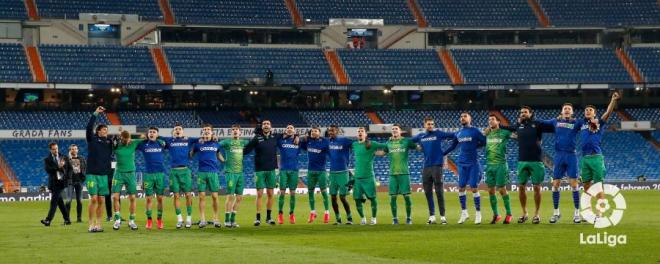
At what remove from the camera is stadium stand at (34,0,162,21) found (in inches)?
2876

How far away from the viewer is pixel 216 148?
1130 inches

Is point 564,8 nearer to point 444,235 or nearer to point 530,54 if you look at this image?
point 530,54

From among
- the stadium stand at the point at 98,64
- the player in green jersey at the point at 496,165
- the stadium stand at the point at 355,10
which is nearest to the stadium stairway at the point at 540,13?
the stadium stand at the point at 355,10

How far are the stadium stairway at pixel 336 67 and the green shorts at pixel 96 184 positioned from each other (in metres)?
48.8

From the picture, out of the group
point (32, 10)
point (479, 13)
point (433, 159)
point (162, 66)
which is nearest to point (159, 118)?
point (162, 66)

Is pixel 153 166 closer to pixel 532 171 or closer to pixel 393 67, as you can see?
pixel 532 171

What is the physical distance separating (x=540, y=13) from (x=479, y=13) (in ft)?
15.1

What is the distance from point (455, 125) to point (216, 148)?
48.6 meters

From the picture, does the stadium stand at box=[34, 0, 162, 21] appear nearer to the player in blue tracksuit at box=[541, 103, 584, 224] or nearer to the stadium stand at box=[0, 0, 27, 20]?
the stadium stand at box=[0, 0, 27, 20]

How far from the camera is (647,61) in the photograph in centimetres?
7919

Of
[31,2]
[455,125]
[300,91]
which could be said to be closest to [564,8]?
[455,125]

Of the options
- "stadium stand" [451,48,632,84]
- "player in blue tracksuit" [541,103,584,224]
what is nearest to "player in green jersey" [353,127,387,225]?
"player in blue tracksuit" [541,103,584,224]

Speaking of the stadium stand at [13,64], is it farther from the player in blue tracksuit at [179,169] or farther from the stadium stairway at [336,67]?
the player in blue tracksuit at [179,169]

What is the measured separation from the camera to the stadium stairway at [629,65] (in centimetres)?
7769
